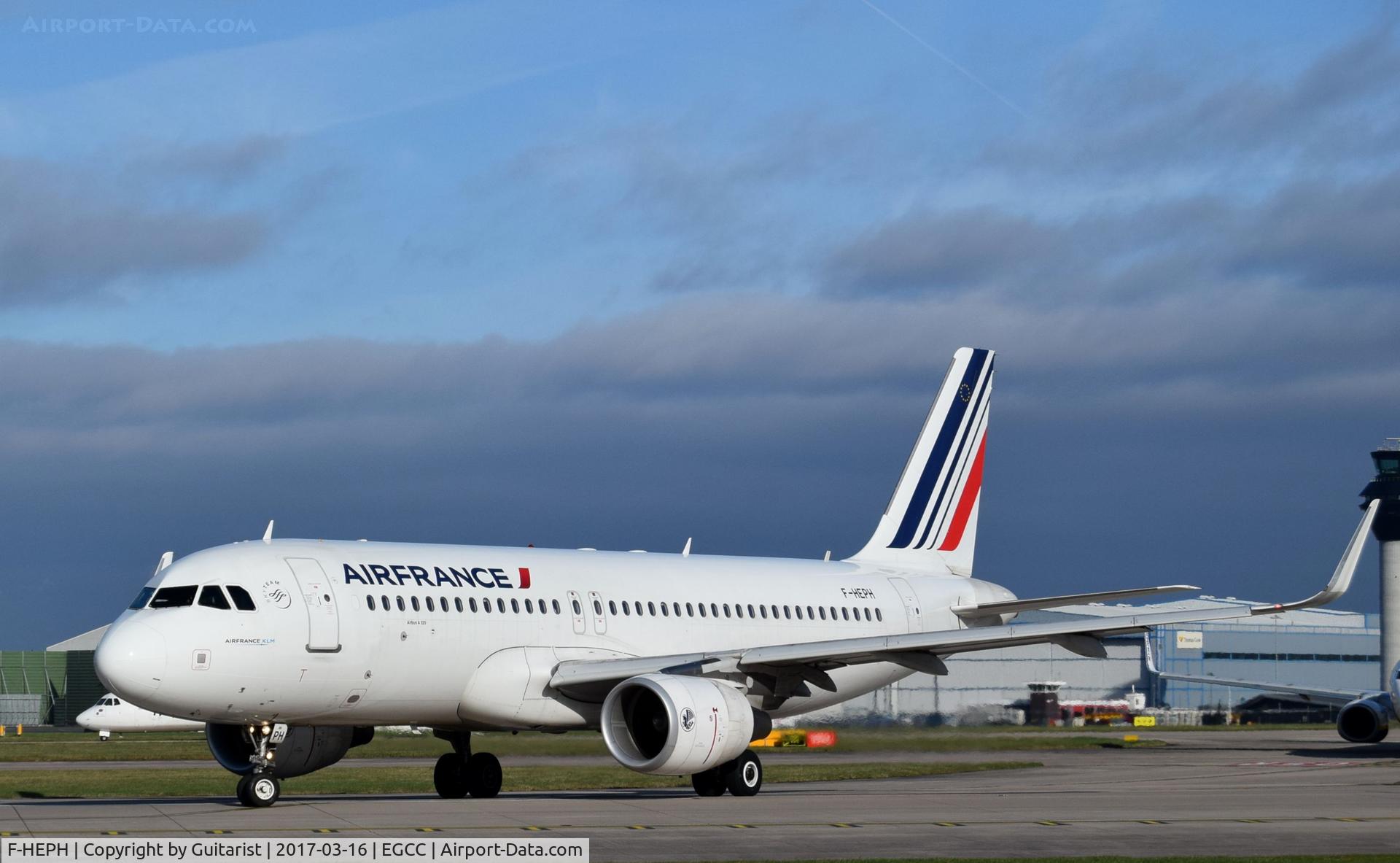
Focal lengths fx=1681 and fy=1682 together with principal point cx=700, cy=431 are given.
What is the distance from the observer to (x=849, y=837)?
21.5 meters

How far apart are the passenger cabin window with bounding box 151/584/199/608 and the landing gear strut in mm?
2642

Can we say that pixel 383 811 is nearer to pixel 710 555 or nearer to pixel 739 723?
pixel 739 723

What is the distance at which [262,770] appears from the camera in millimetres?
26297

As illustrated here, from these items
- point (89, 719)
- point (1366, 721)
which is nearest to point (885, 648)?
point (1366, 721)

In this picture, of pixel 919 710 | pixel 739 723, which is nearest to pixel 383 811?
pixel 739 723

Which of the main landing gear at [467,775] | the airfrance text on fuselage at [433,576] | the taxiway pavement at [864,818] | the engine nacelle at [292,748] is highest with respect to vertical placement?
the airfrance text on fuselage at [433,576]

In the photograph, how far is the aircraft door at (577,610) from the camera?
98.4 ft

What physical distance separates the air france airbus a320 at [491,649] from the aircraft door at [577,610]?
0.03m

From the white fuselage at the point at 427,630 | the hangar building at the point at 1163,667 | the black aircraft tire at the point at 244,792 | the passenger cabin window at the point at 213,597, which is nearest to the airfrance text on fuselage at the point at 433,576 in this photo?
the white fuselage at the point at 427,630

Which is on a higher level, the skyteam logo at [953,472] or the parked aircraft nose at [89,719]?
the skyteam logo at [953,472]

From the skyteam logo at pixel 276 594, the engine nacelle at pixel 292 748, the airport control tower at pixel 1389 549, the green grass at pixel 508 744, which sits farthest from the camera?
the airport control tower at pixel 1389 549

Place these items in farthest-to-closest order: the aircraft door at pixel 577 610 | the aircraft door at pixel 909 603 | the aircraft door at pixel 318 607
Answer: the aircraft door at pixel 909 603 → the aircraft door at pixel 577 610 → the aircraft door at pixel 318 607

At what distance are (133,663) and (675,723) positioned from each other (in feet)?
27.1

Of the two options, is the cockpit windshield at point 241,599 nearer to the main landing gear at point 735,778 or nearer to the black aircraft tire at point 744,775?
the main landing gear at point 735,778
